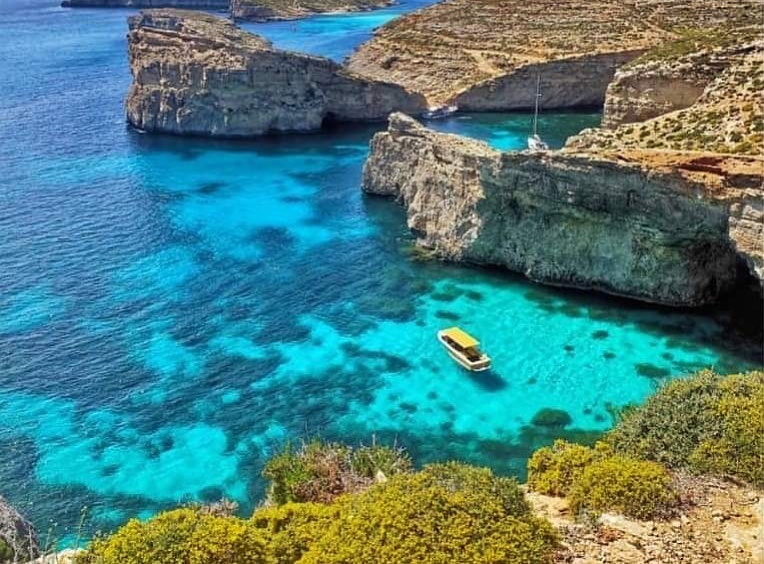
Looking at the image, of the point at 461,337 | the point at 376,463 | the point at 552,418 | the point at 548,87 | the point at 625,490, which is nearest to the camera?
the point at 625,490

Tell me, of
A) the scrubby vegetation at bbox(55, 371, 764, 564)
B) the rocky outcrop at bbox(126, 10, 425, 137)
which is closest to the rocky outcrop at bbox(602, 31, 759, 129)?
the rocky outcrop at bbox(126, 10, 425, 137)

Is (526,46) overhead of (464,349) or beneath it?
overhead

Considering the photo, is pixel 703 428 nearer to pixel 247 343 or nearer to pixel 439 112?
pixel 247 343

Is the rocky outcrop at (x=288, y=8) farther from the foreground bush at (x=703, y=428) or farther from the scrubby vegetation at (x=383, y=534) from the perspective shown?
the scrubby vegetation at (x=383, y=534)

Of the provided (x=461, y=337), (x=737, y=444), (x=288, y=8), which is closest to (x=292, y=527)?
(x=737, y=444)

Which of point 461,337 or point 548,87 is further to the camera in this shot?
point 548,87

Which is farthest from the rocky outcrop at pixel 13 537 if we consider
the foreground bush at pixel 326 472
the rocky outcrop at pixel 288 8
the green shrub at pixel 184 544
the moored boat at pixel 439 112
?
the rocky outcrop at pixel 288 8

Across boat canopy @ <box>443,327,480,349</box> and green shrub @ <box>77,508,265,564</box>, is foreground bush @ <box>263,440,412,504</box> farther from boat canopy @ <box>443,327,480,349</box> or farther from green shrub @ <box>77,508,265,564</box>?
boat canopy @ <box>443,327,480,349</box>
